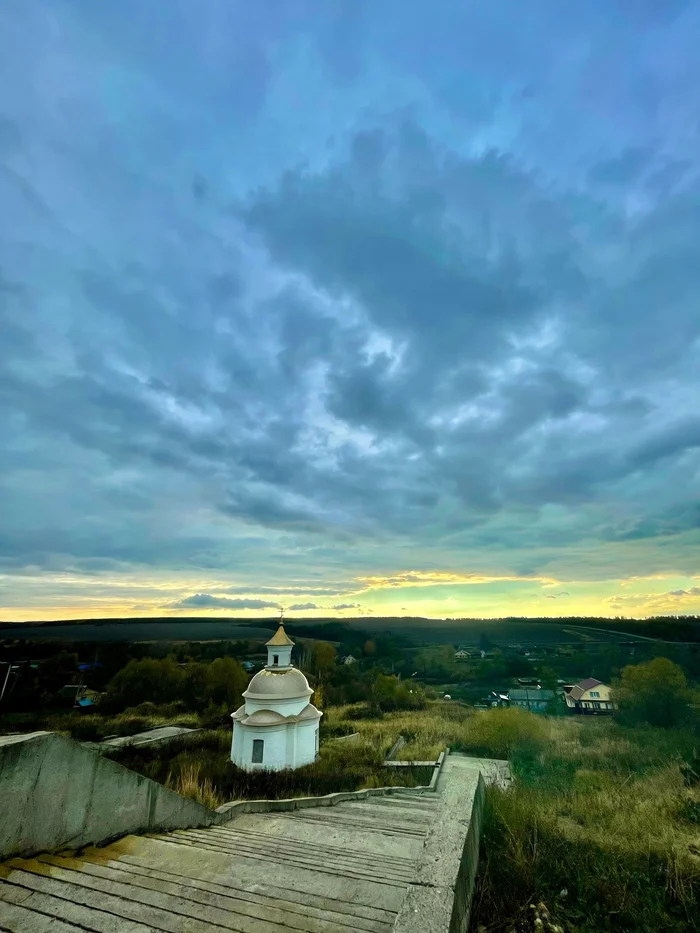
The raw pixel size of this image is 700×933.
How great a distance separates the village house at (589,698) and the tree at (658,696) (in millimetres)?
4166

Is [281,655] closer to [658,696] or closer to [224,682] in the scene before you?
[658,696]

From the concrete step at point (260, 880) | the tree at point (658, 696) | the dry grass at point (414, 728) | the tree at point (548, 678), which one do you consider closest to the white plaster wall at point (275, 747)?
the dry grass at point (414, 728)

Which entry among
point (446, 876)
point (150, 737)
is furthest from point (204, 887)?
point (150, 737)

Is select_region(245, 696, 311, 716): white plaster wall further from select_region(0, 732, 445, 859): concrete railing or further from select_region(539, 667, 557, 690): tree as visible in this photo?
select_region(539, 667, 557, 690): tree

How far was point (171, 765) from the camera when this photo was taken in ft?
70.0

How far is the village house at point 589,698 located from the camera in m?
34.3

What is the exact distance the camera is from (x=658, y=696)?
88.2 feet

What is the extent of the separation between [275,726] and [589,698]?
26.1m

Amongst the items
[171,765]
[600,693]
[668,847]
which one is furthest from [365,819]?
[600,693]

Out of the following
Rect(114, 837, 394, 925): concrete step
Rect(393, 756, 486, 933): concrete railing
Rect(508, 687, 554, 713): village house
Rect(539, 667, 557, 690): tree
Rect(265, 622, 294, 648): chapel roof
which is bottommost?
Rect(508, 687, 554, 713): village house

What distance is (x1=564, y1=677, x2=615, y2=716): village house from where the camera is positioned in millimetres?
34256

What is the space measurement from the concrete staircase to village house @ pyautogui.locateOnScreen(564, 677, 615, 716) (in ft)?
113

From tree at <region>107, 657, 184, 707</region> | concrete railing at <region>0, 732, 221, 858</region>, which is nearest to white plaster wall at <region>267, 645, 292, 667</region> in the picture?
concrete railing at <region>0, 732, 221, 858</region>

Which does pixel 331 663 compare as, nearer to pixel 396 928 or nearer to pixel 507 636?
pixel 507 636
